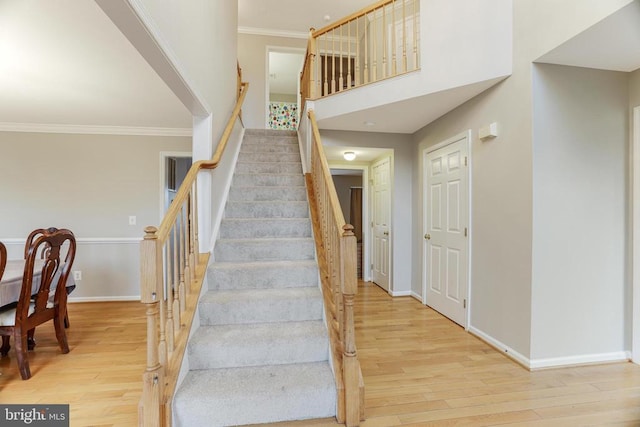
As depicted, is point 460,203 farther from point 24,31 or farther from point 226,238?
point 24,31

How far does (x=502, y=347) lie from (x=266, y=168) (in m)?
3.08

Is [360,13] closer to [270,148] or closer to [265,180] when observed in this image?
[270,148]

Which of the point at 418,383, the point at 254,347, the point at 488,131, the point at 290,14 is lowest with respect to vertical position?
the point at 418,383

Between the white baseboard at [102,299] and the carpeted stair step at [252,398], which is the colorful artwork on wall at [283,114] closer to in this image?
the white baseboard at [102,299]

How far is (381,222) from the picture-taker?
4.61 meters

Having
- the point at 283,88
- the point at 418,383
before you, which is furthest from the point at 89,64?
the point at 283,88

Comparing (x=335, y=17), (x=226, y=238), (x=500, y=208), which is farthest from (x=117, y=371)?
(x=335, y=17)

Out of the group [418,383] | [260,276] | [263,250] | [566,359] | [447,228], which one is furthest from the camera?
[447,228]

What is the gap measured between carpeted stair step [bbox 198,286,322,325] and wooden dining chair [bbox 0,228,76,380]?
126 cm

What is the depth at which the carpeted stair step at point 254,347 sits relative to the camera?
1847 mm

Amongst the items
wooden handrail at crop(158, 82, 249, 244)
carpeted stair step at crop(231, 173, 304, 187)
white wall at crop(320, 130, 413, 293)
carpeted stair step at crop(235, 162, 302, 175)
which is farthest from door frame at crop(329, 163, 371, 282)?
wooden handrail at crop(158, 82, 249, 244)

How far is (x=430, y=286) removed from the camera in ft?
12.1

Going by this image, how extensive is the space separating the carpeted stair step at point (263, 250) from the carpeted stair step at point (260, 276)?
0.18 metres

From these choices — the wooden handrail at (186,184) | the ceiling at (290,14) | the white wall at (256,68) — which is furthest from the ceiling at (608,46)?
the white wall at (256,68)
